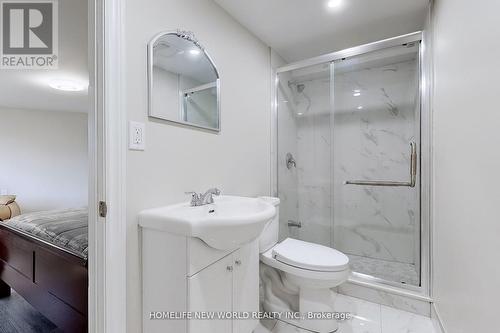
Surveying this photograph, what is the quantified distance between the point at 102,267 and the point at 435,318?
6.42 ft

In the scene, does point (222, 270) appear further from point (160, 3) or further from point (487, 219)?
point (160, 3)

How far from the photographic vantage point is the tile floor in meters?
1.55

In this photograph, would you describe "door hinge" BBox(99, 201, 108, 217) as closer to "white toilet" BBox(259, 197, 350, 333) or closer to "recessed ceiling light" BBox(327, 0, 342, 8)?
"white toilet" BBox(259, 197, 350, 333)

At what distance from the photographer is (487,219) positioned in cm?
89

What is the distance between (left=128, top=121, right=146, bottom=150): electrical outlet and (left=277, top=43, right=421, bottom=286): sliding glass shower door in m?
1.50

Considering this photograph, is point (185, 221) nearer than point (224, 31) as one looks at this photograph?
Yes

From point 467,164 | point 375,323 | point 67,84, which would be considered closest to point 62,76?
point 67,84

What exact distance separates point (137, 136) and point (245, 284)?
37.7 inches

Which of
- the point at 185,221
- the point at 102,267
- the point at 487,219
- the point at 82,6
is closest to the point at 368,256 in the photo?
the point at 487,219

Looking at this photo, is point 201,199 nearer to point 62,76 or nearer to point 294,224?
point 294,224

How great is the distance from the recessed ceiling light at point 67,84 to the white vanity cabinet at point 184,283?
2.56 meters

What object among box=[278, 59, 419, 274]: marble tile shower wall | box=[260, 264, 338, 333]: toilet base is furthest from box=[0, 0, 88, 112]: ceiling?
box=[260, 264, 338, 333]: toilet base

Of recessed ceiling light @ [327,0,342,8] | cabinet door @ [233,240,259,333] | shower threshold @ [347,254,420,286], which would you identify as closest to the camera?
cabinet door @ [233,240,259,333]

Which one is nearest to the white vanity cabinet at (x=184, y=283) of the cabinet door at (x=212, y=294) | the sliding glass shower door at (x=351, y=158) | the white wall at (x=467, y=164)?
the cabinet door at (x=212, y=294)
